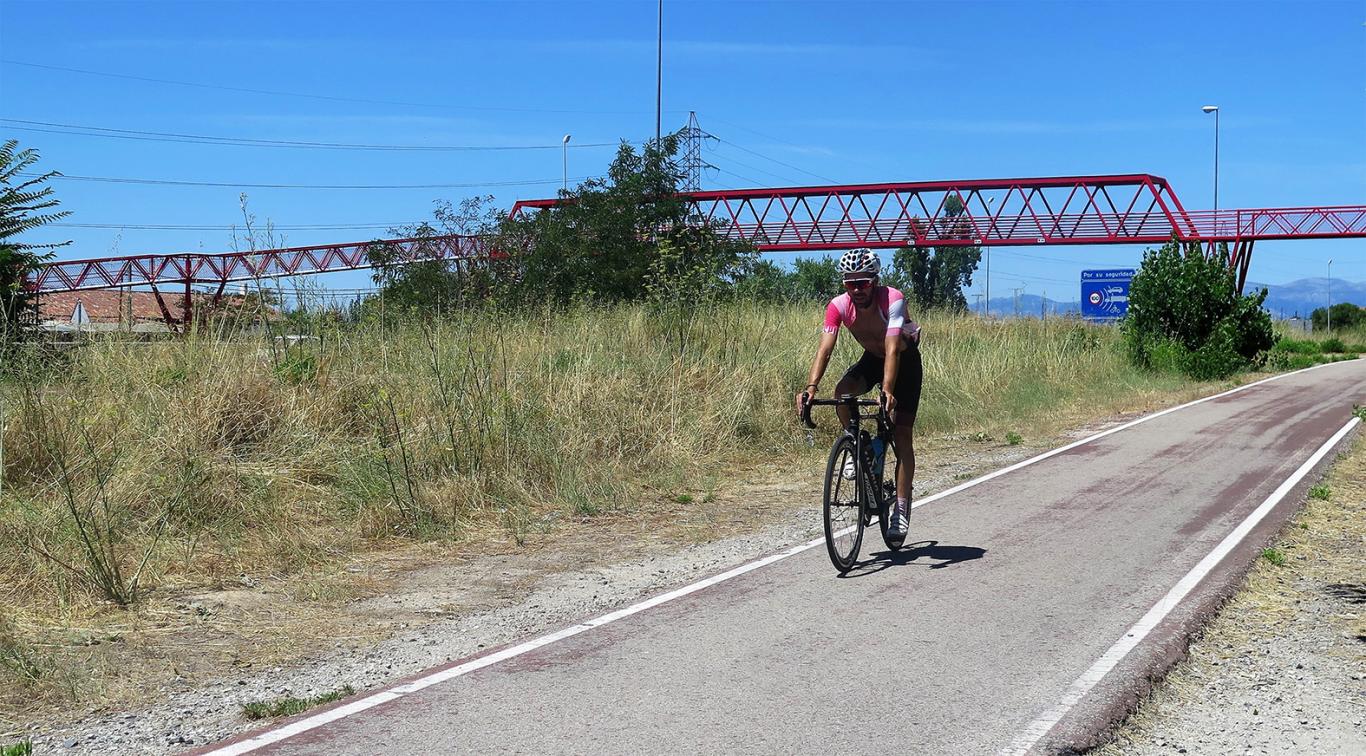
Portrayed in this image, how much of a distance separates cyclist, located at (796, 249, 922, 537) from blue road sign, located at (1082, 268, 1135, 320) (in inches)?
1413

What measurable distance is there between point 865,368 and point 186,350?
706 centimetres

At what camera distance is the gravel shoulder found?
5039mm

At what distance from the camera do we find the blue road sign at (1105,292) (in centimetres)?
4228

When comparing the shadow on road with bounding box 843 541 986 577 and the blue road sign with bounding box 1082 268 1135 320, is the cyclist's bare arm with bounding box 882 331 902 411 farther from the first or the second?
the blue road sign with bounding box 1082 268 1135 320

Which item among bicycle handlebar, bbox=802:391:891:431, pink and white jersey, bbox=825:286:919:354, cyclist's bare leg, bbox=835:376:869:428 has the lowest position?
bicycle handlebar, bbox=802:391:891:431

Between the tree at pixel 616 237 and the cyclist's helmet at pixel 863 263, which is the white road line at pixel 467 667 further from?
the tree at pixel 616 237

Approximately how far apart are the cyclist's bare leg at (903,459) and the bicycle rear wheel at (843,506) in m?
0.48

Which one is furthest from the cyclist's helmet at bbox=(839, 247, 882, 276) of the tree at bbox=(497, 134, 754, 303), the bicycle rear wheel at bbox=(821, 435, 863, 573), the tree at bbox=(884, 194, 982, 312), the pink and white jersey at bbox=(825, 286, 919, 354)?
the tree at bbox=(884, 194, 982, 312)

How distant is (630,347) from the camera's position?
16391 millimetres

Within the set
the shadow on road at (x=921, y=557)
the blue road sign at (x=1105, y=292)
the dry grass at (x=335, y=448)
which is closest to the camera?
the dry grass at (x=335, y=448)

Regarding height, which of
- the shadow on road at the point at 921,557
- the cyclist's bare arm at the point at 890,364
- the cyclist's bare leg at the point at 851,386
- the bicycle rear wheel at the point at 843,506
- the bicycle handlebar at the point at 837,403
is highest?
the cyclist's bare arm at the point at 890,364

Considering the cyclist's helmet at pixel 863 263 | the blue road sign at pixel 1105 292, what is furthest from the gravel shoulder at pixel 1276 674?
the blue road sign at pixel 1105 292

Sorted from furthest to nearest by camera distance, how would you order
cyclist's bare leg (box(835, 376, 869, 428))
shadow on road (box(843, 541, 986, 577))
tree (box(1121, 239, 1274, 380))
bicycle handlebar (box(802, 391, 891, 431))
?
tree (box(1121, 239, 1274, 380)) → cyclist's bare leg (box(835, 376, 869, 428)) → shadow on road (box(843, 541, 986, 577)) → bicycle handlebar (box(802, 391, 891, 431))

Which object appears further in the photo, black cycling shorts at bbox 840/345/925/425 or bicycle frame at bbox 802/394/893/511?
black cycling shorts at bbox 840/345/925/425
